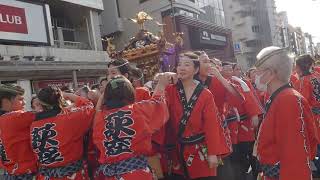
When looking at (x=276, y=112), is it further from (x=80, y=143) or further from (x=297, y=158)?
(x=80, y=143)

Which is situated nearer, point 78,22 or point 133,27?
point 78,22

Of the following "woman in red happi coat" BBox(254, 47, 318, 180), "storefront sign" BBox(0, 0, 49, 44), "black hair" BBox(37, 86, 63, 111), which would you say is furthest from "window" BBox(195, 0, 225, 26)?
"woman in red happi coat" BBox(254, 47, 318, 180)

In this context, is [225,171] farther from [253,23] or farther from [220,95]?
[253,23]

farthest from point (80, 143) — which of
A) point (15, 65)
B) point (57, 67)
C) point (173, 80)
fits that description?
point (57, 67)

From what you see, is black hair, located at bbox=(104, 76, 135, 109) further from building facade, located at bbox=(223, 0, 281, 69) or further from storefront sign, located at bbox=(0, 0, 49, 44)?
building facade, located at bbox=(223, 0, 281, 69)

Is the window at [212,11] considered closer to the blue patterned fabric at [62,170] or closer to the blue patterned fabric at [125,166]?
the blue patterned fabric at [62,170]

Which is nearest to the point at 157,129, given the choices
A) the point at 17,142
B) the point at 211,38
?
the point at 17,142

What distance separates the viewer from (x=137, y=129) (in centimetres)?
327

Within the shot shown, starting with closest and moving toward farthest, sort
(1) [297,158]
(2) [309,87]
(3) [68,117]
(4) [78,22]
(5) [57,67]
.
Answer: (1) [297,158] → (3) [68,117] → (2) [309,87] → (5) [57,67] → (4) [78,22]

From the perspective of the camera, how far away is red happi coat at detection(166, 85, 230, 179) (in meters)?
3.71

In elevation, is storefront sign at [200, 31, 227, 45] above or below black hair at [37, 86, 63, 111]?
above

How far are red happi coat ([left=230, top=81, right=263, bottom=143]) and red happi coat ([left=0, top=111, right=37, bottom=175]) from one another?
274 centimetres

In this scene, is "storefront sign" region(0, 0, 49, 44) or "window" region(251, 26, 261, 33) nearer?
"storefront sign" region(0, 0, 49, 44)

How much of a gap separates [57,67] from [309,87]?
456 inches
